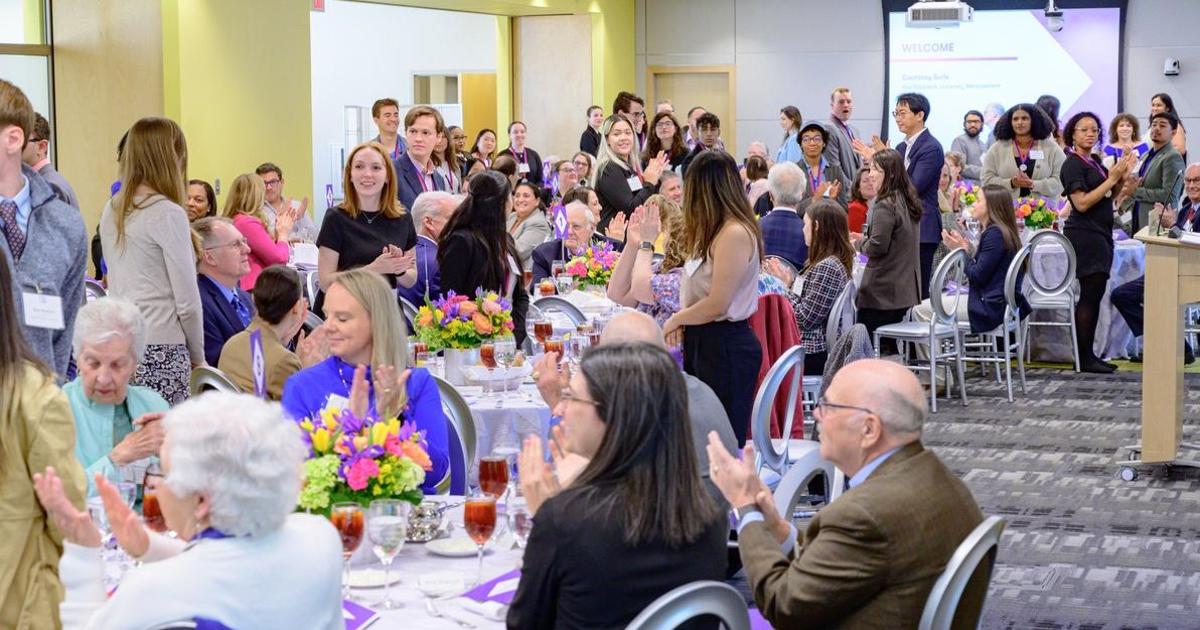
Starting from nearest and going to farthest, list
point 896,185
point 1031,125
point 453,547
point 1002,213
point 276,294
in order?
point 453,547 < point 276,294 < point 896,185 < point 1002,213 < point 1031,125

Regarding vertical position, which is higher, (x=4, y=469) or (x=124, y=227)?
(x=124, y=227)

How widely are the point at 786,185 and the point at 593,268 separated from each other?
3.70ft

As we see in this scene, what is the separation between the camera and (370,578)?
302cm

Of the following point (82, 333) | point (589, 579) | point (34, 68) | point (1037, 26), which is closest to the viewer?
point (589, 579)

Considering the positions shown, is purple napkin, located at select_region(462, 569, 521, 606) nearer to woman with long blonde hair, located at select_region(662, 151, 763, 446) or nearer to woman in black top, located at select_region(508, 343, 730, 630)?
woman in black top, located at select_region(508, 343, 730, 630)

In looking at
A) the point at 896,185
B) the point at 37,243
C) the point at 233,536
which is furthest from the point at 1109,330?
the point at 233,536

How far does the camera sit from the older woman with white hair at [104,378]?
3725 millimetres

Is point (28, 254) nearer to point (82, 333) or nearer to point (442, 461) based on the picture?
point (82, 333)

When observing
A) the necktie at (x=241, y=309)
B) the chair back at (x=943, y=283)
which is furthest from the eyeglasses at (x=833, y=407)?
the chair back at (x=943, y=283)

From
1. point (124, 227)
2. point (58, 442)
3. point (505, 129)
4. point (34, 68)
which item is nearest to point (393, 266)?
point (124, 227)

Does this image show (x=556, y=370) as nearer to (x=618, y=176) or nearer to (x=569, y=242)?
(x=569, y=242)

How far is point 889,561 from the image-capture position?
2.77 meters

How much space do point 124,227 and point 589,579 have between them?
315cm

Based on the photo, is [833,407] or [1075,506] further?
[1075,506]
